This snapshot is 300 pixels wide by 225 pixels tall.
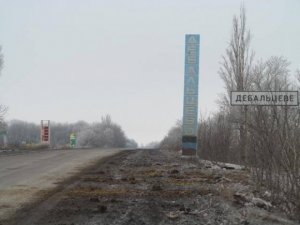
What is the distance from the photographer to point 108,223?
748cm

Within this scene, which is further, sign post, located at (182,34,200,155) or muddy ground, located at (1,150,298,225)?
sign post, located at (182,34,200,155)

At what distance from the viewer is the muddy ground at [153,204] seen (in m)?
7.79

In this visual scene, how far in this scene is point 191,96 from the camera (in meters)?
25.8

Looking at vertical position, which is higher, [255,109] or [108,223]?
[255,109]

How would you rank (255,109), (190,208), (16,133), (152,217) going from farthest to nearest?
(16,133) < (255,109) < (190,208) < (152,217)

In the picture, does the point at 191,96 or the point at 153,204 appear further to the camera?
the point at 191,96

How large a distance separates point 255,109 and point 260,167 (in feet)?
4.70

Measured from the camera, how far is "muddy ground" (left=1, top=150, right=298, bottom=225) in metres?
7.79

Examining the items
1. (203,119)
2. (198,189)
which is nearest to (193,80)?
(203,119)

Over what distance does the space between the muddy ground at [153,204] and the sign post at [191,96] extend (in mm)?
12346

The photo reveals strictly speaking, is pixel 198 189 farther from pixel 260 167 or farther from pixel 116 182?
pixel 116 182

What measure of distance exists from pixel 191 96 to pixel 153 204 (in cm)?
1695

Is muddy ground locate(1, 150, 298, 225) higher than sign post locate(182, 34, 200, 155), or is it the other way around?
sign post locate(182, 34, 200, 155)

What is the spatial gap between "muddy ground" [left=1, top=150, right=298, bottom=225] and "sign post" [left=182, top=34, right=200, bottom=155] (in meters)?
12.3
